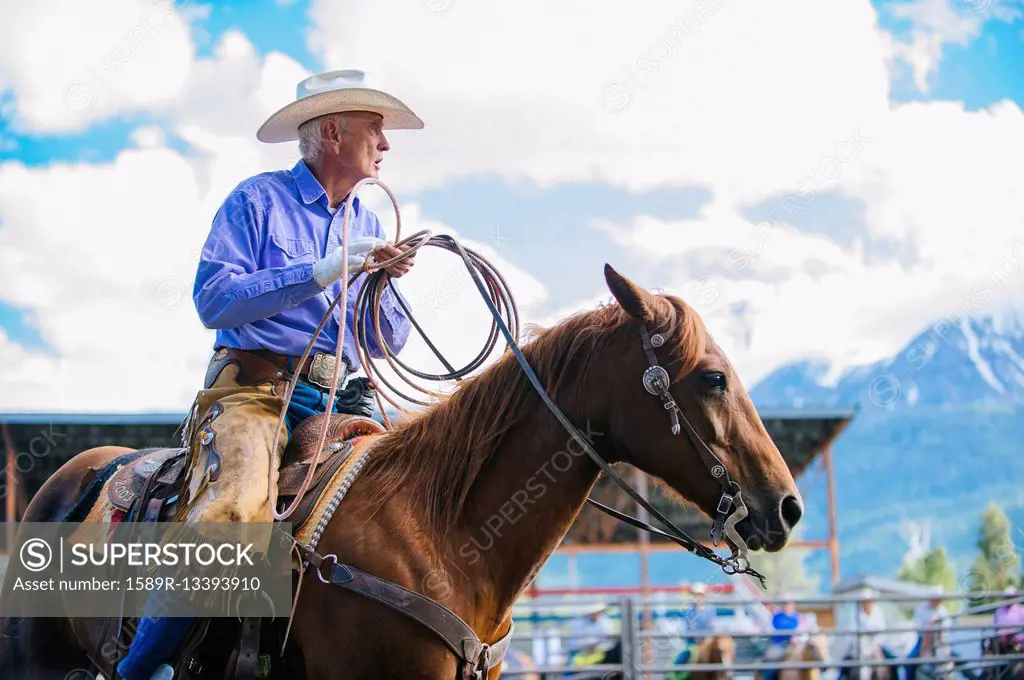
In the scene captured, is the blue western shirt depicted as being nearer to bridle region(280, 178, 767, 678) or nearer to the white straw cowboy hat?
the white straw cowboy hat

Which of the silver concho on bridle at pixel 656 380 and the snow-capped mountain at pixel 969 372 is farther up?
the snow-capped mountain at pixel 969 372

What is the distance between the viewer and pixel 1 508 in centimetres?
1845

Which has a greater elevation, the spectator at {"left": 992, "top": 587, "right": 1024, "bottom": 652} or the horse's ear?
the spectator at {"left": 992, "top": 587, "right": 1024, "bottom": 652}

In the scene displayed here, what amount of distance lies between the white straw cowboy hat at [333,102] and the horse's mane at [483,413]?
118 cm

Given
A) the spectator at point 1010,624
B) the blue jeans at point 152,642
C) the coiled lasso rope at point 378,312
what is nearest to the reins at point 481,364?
the coiled lasso rope at point 378,312

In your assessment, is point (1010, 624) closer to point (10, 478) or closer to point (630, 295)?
point (630, 295)

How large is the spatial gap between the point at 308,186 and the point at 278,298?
2.22 ft

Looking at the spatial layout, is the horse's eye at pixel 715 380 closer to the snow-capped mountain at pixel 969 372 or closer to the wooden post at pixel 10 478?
the wooden post at pixel 10 478

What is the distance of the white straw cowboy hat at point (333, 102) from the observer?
384 centimetres

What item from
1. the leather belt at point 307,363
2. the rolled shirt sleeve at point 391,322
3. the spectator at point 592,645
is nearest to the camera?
the leather belt at point 307,363

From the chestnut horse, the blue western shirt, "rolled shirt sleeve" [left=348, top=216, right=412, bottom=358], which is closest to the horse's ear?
the chestnut horse

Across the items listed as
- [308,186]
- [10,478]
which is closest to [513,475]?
[308,186]

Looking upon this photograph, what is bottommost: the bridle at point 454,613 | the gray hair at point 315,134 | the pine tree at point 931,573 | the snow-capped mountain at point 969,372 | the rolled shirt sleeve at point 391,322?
the bridle at point 454,613

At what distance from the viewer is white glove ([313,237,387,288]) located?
3.35 m
